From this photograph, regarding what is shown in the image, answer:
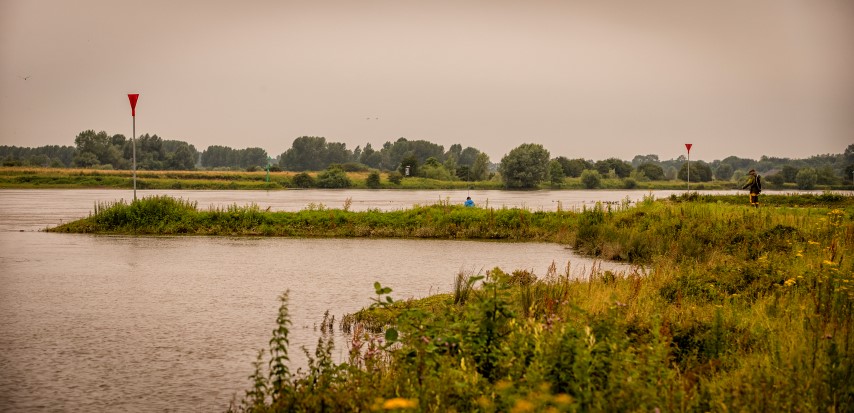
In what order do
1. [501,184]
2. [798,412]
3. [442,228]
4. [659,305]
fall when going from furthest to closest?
[501,184] → [442,228] → [659,305] → [798,412]

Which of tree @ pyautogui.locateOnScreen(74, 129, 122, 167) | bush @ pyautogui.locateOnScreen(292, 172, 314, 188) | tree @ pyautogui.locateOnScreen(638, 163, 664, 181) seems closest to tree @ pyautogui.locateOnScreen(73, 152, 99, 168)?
tree @ pyautogui.locateOnScreen(74, 129, 122, 167)

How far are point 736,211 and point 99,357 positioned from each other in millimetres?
20571

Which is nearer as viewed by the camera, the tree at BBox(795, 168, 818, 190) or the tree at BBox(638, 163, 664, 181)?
the tree at BBox(795, 168, 818, 190)

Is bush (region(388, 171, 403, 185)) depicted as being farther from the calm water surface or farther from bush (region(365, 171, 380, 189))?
the calm water surface

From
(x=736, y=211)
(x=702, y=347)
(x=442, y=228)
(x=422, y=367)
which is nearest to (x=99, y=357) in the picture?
(x=422, y=367)

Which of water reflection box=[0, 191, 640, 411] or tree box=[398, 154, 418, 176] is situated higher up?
tree box=[398, 154, 418, 176]

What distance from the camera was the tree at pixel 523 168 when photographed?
139000 millimetres

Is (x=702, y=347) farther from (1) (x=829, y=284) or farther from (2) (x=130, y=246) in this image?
(2) (x=130, y=246)

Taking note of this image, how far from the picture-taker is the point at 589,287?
11.6 metres

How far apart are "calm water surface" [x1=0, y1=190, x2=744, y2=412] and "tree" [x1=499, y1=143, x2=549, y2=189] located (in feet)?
377

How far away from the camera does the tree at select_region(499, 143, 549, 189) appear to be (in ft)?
456

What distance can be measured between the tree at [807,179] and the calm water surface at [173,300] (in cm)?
12703

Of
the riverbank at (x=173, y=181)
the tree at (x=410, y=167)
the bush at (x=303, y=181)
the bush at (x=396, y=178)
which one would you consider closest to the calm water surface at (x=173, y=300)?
the riverbank at (x=173, y=181)

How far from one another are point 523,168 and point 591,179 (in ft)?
71.0
